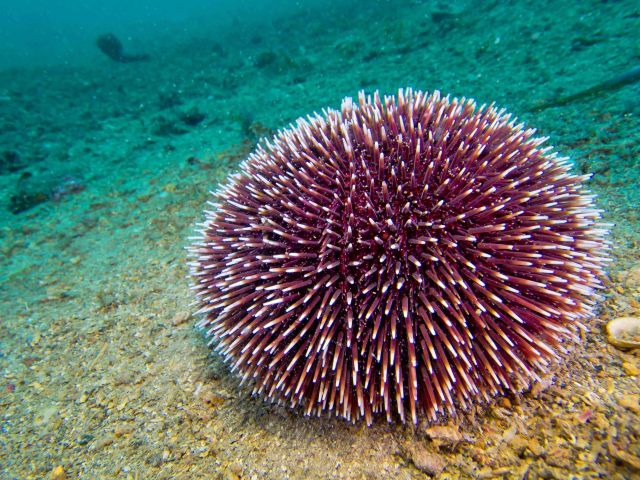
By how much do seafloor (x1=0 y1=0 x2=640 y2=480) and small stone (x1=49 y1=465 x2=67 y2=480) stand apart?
1 cm

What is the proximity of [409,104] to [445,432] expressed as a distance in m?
2.76

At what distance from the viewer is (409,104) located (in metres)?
3.22

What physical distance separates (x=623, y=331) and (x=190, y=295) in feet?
15.1

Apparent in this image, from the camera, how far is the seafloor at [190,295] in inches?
101

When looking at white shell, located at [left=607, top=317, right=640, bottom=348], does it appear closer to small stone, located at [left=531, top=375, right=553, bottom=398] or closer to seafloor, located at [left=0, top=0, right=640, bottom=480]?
seafloor, located at [left=0, top=0, right=640, bottom=480]

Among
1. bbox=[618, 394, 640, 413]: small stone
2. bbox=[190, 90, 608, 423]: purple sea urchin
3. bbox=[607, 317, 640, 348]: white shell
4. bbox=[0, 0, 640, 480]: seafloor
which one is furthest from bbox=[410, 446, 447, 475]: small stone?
bbox=[607, 317, 640, 348]: white shell

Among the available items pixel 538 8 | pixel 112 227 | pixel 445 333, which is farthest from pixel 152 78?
pixel 445 333

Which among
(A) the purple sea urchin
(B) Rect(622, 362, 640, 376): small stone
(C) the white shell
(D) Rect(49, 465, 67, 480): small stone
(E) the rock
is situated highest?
(A) the purple sea urchin

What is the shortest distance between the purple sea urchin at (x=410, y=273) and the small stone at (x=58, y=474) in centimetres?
185

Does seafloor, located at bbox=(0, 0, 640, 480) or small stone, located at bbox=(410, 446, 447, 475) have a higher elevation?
seafloor, located at bbox=(0, 0, 640, 480)

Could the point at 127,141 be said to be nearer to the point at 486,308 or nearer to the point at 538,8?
the point at 486,308

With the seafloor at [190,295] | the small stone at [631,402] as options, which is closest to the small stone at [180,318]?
the seafloor at [190,295]

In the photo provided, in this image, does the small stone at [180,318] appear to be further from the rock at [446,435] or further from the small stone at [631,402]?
the small stone at [631,402]

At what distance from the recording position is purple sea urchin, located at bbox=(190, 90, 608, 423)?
7.92ft
